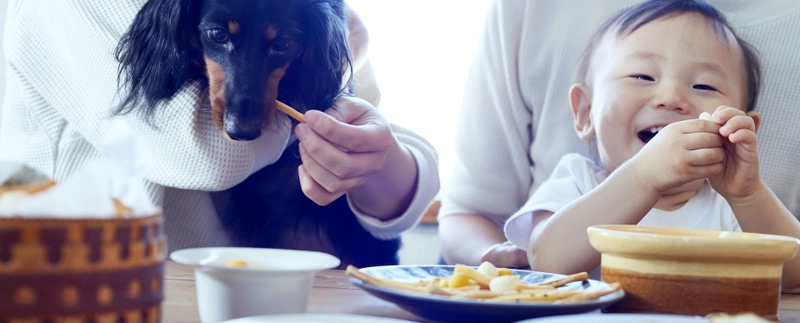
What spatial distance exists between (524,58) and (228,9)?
683 millimetres

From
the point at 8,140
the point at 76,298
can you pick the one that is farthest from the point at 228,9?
the point at 76,298

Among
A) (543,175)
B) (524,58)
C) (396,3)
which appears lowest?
(543,175)

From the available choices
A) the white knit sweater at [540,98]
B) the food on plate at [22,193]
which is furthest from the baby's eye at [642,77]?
the food on plate at [22,193]

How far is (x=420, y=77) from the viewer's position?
215 cm

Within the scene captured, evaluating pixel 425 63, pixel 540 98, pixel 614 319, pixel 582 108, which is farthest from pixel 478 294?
pixel 425 63

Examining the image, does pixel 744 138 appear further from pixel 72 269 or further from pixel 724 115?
pixel 72 269

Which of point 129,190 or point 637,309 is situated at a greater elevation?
point 129,190

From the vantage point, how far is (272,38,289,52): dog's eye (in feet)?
3.12

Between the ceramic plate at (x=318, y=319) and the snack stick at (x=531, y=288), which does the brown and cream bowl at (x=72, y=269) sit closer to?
the ceramic plate at (x=318, y=319)

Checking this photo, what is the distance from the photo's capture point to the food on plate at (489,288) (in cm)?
49

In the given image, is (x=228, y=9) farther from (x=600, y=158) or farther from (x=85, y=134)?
(x=600, y=158)

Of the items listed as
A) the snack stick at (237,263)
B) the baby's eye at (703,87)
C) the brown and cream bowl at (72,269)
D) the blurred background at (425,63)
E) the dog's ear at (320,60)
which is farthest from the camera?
the blurred background at (425,63)

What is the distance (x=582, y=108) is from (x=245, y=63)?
2.16 feet

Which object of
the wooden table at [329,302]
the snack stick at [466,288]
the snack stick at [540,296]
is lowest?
the wooden table at [329,302]
